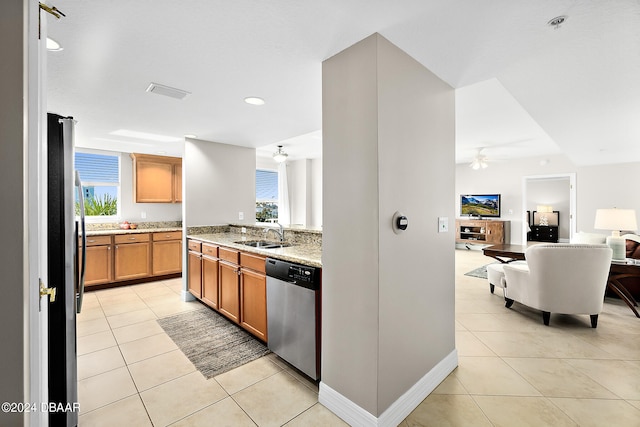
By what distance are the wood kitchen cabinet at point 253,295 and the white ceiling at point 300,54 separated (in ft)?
5.02

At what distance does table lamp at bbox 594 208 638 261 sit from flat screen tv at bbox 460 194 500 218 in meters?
3.73

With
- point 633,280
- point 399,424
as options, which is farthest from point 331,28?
point 633,280

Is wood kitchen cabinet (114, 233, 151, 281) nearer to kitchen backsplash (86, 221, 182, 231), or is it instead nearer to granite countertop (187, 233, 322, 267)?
kitchen backsplash (86, 221, 182, 231)

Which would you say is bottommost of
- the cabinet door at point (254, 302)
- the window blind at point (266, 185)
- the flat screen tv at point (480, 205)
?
the cabinet door at point (254, 302)

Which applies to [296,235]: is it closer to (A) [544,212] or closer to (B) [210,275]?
(B) [210,275]

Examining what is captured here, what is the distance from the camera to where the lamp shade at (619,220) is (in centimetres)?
409

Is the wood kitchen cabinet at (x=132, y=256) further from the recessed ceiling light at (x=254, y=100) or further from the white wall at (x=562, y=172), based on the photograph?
the white wall at (x=562, y=172)

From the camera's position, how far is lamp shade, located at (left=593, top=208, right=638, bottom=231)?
4090 millimetres

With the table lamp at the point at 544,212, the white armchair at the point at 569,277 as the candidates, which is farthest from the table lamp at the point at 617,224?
the table lamp at the point at 544,212

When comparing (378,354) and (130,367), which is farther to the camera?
(130,367)

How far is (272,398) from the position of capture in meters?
2.00

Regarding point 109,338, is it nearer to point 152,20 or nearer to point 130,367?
point 130,367

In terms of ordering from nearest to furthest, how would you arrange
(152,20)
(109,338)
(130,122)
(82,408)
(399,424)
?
(152,20) < (399,424) < (82,408) < (109,338) < (130,122)
